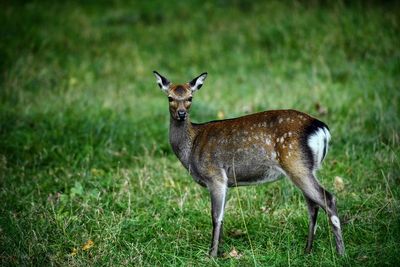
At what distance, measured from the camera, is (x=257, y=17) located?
43.7 feet

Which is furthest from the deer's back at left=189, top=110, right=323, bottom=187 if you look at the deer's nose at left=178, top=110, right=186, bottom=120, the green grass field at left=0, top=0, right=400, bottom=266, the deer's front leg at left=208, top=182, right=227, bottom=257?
the green grass field at left=0, top=0, right=400, bottom=266

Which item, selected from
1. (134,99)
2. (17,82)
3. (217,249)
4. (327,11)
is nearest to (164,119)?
(134,99)

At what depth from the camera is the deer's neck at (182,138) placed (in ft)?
19.5

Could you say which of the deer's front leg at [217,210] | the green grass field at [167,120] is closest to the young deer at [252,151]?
the deer's front leg at [217,210]

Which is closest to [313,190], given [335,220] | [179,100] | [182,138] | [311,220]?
[335,220]

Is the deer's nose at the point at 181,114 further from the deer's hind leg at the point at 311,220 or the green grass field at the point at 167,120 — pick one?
the deer's hind leg at the point at 311,220

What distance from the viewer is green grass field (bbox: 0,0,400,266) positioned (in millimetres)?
5383

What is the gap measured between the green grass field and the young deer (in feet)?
1.43

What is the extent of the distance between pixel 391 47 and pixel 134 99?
15.9 feet

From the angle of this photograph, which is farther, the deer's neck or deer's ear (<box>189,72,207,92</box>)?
deer's ear (<box>189,72,207,92</box>)

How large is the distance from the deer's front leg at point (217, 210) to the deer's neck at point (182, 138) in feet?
1.70

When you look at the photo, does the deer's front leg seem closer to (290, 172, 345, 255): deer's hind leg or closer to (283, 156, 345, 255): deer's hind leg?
Result: (283, 156, 345, 255): deer's hind leg

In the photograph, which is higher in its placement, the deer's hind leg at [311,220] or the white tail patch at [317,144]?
the white tail patch at [317,144]

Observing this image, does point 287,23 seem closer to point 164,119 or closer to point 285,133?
point 164,119
